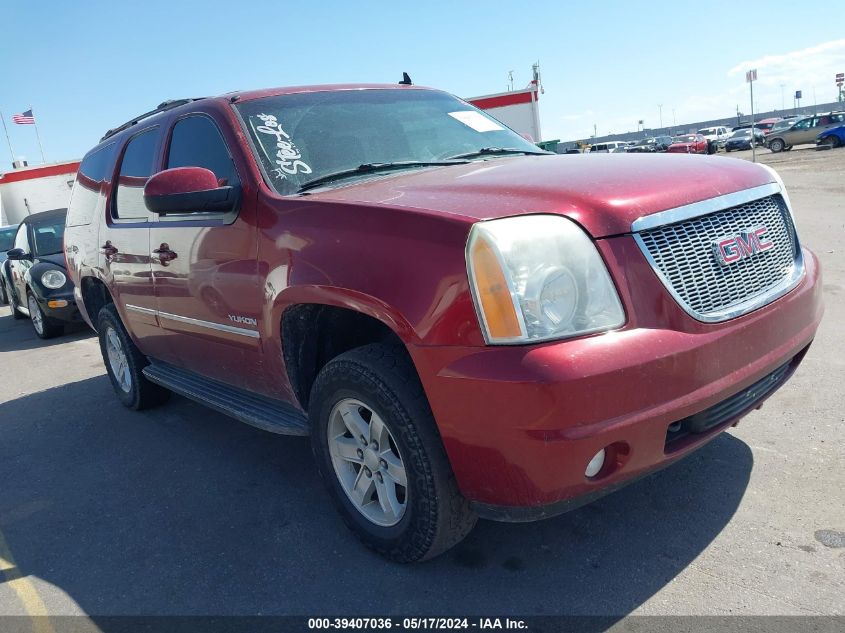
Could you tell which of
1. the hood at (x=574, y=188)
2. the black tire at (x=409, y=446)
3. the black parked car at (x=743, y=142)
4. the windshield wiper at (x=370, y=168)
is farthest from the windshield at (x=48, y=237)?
the black parked car at (x=743, y=142)

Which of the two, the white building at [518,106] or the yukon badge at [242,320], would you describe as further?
the white building at [518,106]

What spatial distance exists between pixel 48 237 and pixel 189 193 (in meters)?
8.22

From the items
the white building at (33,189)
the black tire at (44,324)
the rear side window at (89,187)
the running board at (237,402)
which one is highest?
the white building at (33,189)

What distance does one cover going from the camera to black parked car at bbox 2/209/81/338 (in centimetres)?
893

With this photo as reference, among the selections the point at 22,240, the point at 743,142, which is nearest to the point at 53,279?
the point at 22,240

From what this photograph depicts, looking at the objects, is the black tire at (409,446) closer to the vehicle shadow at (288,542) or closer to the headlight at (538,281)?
the vehicle shadow at (288,542)

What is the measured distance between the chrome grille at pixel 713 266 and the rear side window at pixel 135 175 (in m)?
3.07

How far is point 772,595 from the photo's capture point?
2391 mm

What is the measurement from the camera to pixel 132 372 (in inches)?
203

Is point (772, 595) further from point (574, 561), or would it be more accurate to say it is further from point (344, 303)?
point (344, 303)

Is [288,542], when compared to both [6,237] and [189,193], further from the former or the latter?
[6,237]

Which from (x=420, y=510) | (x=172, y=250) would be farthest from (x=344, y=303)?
(x=172, y=250)

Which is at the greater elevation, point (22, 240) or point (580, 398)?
point (22, 240)

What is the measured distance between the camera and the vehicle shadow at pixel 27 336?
360 inches
